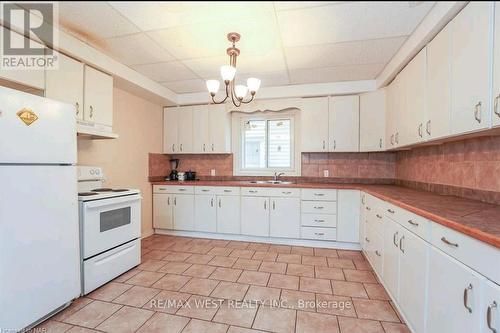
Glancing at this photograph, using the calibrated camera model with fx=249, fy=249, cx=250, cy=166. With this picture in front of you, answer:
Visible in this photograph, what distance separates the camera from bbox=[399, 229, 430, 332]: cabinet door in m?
1.46

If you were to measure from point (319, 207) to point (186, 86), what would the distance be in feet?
8.20

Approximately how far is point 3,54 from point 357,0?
1.53 metres

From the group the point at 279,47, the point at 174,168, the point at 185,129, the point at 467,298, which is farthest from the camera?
the point at 174,168

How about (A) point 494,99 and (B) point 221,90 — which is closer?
(A) point 494,99

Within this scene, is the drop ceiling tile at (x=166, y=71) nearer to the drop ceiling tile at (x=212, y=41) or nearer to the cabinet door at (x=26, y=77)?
the drop ceiling tile at (x=212, y=41)

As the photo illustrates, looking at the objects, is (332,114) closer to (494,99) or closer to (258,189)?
(258,189)

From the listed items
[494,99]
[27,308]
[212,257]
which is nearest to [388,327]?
[494,99]

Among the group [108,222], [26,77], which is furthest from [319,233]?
[26,77]

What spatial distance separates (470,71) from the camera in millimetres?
1477

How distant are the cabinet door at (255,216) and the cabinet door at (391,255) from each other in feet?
5.34

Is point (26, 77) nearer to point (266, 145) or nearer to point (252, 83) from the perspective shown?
point (252, 83)

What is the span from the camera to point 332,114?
11.4 feet

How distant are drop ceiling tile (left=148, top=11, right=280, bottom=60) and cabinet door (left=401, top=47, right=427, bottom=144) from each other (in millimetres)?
1231

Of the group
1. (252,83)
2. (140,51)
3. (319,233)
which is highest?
(140,51)
